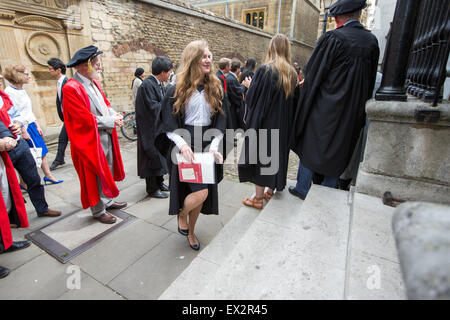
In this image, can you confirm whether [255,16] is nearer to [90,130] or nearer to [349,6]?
[349,6]

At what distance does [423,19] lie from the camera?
2365mm

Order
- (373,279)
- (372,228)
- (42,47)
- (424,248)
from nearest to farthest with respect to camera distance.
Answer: (424,248) < (373,279) < (372,228) < (42,47)

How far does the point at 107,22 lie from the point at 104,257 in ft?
26.7

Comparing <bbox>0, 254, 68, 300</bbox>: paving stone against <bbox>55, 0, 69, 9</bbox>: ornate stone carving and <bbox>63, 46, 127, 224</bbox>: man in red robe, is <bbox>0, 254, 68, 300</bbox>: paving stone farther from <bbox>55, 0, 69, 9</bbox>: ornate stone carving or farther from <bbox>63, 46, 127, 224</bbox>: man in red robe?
<bbox>55, 0, 69, 9</bbox>: ornate stone carving

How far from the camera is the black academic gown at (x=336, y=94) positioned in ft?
7.09

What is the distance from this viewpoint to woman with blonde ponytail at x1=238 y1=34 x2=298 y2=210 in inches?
102

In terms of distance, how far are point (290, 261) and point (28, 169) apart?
313cm

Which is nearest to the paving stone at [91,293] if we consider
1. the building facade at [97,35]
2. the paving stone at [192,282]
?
the paving stone at [192,282]

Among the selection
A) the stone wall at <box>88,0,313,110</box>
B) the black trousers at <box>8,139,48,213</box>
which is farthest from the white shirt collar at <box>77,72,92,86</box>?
the stone wall at <box>88,0,313,110</box>

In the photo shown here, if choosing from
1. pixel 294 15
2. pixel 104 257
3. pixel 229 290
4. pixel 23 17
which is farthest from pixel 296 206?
pixel 294 15

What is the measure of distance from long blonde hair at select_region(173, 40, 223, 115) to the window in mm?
25906

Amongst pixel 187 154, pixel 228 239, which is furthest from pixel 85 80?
pixel 228 239

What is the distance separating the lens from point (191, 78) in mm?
2186
